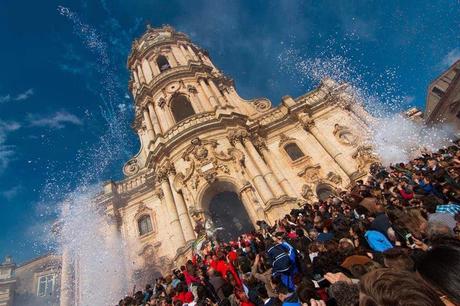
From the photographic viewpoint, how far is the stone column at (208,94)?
28153mm

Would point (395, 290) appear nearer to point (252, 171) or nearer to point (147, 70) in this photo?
point (252, 171)

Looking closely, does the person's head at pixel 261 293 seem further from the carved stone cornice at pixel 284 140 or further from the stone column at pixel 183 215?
the carved stone cornice at pixel 284 140

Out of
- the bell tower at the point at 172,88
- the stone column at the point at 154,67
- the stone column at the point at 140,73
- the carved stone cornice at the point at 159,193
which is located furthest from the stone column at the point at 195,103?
the carved stone cornice at the point at 159,193

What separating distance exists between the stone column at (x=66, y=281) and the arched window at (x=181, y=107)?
14.6 meters

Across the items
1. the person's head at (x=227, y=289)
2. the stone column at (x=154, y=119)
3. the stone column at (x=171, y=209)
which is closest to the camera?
the person's head at (x=227, y=289)

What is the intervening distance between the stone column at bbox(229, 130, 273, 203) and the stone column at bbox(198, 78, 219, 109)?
3739mm

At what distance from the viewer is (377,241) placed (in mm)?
6223

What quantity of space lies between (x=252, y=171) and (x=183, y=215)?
565 centimetres

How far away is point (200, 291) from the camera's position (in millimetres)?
9391

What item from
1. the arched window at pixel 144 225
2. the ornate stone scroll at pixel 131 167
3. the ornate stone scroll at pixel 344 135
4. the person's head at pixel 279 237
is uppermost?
the ornate stone scroll at pixel 131 167

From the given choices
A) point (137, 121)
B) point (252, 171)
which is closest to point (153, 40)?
point (137, 121)

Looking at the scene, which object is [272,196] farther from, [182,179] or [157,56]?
[157,56]

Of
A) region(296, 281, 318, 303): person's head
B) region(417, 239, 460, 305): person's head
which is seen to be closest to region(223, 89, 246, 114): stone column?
region(296, 281, 318, 303): person's head

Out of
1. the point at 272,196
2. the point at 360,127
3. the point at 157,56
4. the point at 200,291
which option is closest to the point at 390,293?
the point at 200,291
